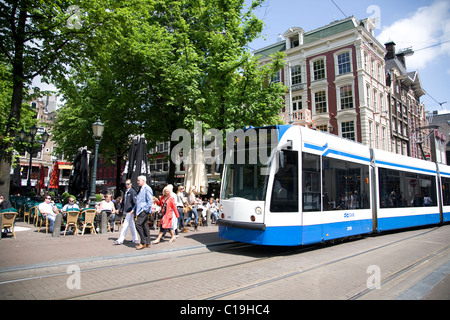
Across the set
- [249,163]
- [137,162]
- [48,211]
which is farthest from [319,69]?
[48,211]

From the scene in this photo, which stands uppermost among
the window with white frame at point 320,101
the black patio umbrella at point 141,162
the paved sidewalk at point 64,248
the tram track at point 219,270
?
the window with white frame at point 320,101

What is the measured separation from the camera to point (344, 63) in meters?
29.0

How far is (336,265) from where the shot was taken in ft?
21.1

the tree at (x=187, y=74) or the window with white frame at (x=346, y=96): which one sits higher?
the window with white frame at (x=346, y=96)

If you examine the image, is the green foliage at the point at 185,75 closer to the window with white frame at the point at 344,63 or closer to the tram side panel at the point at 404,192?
the tram side panel at the point at 404,192

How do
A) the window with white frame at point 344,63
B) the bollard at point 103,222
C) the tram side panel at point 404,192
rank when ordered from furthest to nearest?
the window with white frame at point 344,63, the tram side panel at point 404,192, the bollard at point 103,222

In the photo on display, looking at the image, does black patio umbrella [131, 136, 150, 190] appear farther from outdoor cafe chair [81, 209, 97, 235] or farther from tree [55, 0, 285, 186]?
tree [55, 0, 285, 186]

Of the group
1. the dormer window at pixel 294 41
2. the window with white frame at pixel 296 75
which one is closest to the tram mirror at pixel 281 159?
the window with white frame at pixel 296 75

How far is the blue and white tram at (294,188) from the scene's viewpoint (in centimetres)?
713

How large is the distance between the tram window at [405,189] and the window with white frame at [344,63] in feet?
58.2
